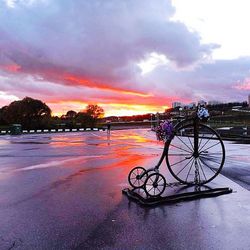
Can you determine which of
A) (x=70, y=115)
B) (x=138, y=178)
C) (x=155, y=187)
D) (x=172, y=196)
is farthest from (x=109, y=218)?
(x=70, y=115)

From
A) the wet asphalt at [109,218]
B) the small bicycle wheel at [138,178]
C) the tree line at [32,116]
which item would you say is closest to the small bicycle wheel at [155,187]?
the small bicycle wheel at [138,178]

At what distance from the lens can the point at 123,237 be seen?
17.9ft

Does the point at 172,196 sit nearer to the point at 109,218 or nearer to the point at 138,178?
the point at 138,178

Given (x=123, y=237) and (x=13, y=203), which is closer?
(x=123, y=237)

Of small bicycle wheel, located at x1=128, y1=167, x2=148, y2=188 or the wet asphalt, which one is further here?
small bicycle wheel, located at x1=128, y1=167, x2=148, y2=188

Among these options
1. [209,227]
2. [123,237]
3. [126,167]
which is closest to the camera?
[123,237]

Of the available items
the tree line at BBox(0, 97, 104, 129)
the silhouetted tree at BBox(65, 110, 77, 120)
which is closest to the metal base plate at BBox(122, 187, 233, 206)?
the tree line at BBox(0, 97, 104, 129)

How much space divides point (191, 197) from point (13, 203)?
11.0 ft

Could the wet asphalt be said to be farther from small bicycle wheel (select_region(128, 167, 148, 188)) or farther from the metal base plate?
small bicycle wheel (select_region(128, 167, 148, 188))

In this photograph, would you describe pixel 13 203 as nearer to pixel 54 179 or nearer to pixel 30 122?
pixel 54 179

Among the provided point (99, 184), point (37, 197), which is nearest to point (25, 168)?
point (99, 184)

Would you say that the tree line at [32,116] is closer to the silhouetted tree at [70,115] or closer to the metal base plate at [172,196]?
the silhouetted tree at [70,115]

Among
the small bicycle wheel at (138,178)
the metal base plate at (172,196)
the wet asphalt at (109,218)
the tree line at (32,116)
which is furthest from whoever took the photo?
the tree line at (32,116)

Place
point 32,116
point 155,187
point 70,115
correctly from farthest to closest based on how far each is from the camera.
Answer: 1. point 70,115
2. point 32,116
3. point 155,187
